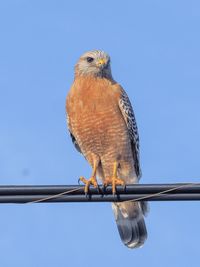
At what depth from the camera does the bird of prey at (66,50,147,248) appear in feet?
37.5

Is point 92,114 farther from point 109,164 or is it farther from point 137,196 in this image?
point 137,196

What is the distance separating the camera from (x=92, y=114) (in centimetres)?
1141

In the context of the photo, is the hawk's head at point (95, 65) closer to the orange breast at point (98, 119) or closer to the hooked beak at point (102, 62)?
the hooked beak at point (102, 62)

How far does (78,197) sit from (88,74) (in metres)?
5.08

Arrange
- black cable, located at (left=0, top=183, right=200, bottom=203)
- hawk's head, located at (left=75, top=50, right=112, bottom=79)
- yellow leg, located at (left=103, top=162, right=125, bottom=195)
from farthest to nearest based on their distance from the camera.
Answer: hawk's head, located at (left=75, top=50, right=112, bottom=79) → yellow leg, located at (left=103, top=162, right=125, bottom=195) → black cable, located at (left=0, top=183, right=200, bottom=203)

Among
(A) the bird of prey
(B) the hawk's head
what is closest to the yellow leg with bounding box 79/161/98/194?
(A) the bird of prey

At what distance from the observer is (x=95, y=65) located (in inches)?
478

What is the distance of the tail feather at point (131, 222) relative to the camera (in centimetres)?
1112

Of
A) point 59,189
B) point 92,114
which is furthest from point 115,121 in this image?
point 59,189

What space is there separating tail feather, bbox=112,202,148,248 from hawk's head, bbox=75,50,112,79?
2080mm

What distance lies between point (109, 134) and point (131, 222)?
4.45ft

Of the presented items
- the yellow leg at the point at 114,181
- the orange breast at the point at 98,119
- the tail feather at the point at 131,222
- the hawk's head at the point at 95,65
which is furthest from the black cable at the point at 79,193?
the hawk's head at the point at 95,65

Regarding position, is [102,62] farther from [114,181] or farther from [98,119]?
[114,181]

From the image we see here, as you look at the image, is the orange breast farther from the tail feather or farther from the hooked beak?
the tail feather
